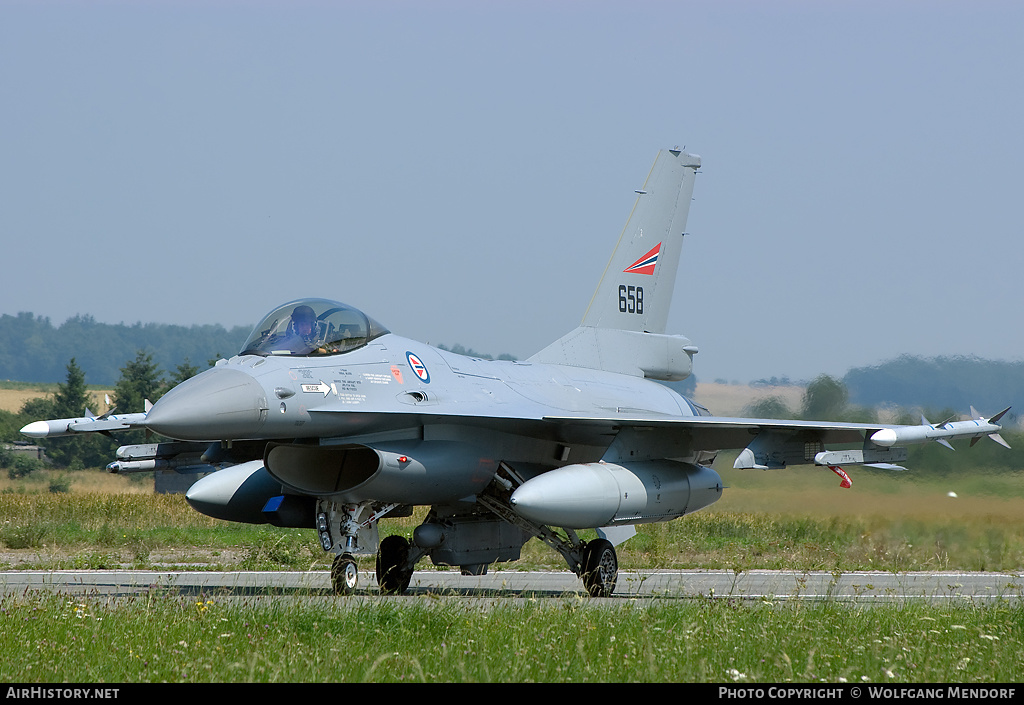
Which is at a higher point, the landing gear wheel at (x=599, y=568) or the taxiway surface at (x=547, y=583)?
the landing gear wheel at (x=599, y=568)

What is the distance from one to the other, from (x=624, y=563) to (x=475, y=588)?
4.81 m

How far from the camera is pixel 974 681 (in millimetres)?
5773

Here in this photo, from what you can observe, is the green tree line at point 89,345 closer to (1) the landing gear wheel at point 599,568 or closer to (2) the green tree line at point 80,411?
(2) the green tree line at point 80,411

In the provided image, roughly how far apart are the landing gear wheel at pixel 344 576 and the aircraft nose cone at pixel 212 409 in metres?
1.64

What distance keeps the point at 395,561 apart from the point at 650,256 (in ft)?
19.8

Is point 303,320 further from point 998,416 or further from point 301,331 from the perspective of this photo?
point 998,416

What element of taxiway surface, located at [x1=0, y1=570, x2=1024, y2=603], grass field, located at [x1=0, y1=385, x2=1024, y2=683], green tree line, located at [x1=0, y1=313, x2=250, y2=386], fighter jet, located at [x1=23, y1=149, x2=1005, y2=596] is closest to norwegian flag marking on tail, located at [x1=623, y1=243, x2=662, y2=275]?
fighter jet, located at [x1=23, y1=149, x2=1005, y2=596]

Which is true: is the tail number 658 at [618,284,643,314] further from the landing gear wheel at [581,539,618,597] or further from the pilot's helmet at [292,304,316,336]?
the pilot's helmet at [292,304,316,336]

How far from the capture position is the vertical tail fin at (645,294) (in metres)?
15.2

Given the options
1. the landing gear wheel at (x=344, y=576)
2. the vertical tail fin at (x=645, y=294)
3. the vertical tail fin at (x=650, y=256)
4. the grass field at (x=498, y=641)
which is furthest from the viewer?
the vertical tail fin at (x=650, y=256)

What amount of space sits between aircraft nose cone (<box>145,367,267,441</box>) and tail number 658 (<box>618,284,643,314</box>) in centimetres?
684

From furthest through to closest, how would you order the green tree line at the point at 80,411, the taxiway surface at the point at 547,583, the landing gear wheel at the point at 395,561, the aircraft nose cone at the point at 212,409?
1. the green tree line at the point at 80,411
2. the landing gear wheel at the point at 395,561
3. the taxiway surface at the point at 547,583
4. the aircraft nose cone at the point at 212,409

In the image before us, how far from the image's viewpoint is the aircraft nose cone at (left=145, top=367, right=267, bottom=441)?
949 cm

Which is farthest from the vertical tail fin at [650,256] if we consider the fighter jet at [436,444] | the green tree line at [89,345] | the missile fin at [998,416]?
the green tree line at [89,345]
